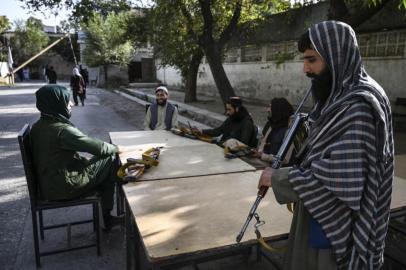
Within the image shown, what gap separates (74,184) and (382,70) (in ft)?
26.1

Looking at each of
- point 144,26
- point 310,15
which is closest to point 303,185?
point 310,15

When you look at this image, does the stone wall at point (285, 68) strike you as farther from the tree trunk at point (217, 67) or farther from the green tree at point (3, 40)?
the green tree at point (3, 40)

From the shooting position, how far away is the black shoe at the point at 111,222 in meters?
3.49

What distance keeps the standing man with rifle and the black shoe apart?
7.83ft

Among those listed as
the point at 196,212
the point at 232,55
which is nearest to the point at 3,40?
the point at 232,55

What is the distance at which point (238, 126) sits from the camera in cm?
443

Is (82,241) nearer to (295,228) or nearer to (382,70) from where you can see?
(295,228)

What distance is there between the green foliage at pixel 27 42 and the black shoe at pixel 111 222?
1545 inches

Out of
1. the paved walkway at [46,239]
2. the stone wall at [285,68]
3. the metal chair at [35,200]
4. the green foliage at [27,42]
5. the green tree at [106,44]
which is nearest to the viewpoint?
the metal chair at [35,200]

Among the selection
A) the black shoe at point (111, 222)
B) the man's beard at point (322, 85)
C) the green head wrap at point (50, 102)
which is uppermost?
the man's beard at point (322, 85)

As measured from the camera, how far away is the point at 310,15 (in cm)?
1055

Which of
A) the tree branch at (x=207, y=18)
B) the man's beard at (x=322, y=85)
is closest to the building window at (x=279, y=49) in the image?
the tree branch at (x=207, y=18)

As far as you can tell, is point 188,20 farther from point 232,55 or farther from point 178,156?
point 178,156

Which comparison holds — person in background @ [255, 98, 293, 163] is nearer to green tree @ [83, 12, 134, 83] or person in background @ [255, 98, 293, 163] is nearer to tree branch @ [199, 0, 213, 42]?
tree branch @ [199, 0, 213, 42]
